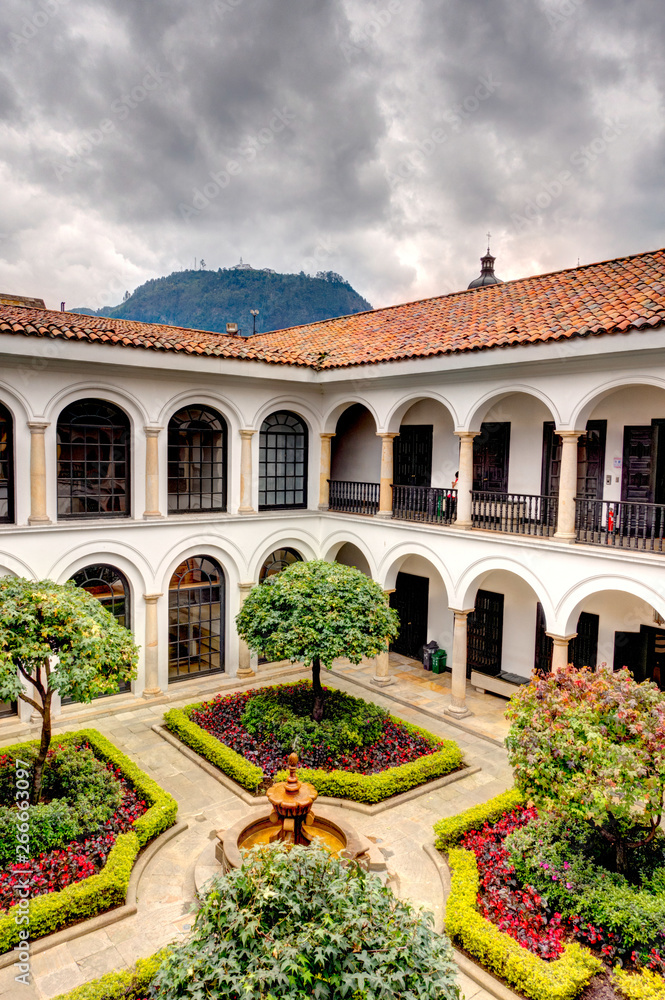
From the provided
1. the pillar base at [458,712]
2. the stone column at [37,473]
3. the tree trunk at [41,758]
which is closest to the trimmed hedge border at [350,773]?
the pillar base at [458,712]

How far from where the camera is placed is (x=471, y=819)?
9.53 m

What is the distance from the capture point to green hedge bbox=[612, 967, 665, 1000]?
650 centimetres

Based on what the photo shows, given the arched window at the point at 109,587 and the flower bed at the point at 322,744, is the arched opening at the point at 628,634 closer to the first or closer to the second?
the flower bed at the point at 322,744

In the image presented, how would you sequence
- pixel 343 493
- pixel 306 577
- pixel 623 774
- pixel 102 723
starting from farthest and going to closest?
1. pixel 343 493
2. pixel 102 723
3. pixel 306 577
4. pixel 623 774

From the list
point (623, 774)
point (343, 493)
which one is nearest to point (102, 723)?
point (343, 493)

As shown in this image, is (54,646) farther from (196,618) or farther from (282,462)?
(282,462)

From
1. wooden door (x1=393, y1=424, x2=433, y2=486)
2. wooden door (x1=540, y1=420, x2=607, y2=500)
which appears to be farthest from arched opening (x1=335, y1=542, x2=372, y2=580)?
wooden door (x1=540, y1=420, x2=607, y2=500)

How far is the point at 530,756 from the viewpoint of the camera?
7742 millimetres

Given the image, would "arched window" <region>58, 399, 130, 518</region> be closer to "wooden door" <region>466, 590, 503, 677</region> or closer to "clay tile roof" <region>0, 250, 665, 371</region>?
"clay tile roof" <region>0, 250, 665, 371</region>

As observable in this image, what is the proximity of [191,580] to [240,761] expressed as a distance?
18.1ft

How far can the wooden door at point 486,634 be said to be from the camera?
1628cm

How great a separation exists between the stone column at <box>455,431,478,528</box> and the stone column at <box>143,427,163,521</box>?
658 centimetres

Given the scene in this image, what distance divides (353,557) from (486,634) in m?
5.33

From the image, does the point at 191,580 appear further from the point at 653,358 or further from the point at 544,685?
the point at 653,358
